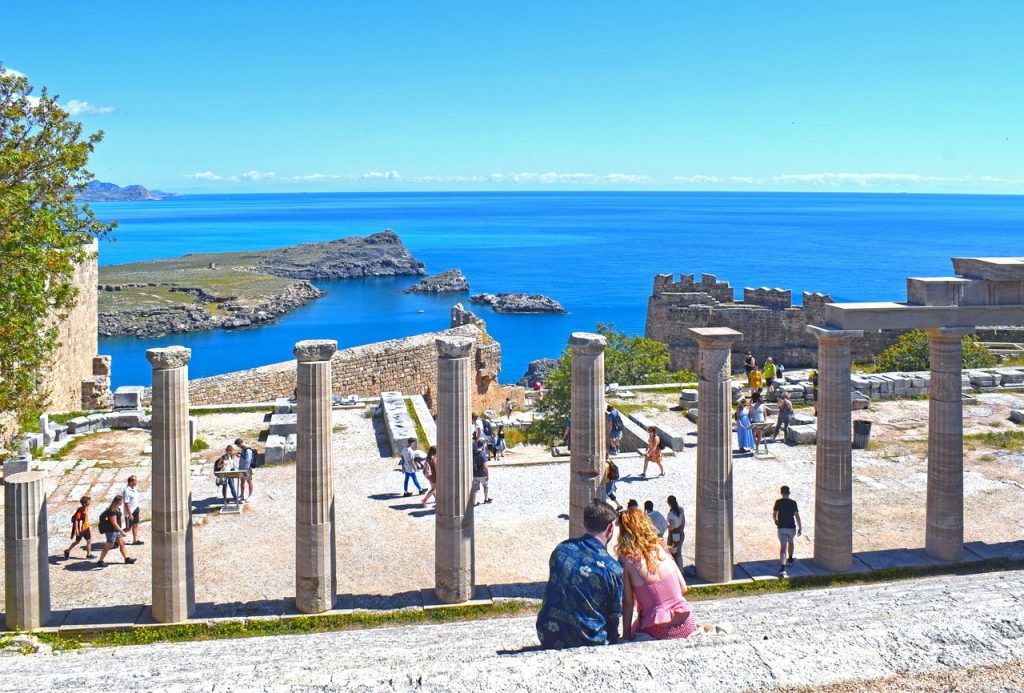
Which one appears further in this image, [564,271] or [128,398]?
[564,271]

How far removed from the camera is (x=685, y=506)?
1487 cm

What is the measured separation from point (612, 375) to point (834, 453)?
17333mm

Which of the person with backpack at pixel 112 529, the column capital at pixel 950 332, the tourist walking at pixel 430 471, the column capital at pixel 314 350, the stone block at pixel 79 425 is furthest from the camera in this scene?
the stone block at pixel 79 425

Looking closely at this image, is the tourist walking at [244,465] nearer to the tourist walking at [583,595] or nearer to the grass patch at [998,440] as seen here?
the tourist walking at [583,595]

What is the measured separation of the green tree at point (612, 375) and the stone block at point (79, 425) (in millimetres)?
9540

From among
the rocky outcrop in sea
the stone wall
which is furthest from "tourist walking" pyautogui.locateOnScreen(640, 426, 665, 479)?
the rocky outcrop in sea

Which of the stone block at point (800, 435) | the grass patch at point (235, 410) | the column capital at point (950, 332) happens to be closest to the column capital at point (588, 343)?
the column capital at point (950, 332)

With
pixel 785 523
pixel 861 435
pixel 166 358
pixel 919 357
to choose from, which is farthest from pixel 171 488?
pixel 919 357

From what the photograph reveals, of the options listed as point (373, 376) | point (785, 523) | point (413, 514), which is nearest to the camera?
point (785, 523)

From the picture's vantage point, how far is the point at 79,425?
19.7 meters

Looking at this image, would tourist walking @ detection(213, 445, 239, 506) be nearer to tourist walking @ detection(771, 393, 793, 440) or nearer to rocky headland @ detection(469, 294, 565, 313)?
tourist walking @ detection(771, 393, 793, 440)

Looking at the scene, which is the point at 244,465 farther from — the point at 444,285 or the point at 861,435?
the point at 444,285

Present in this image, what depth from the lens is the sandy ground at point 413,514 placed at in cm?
1181

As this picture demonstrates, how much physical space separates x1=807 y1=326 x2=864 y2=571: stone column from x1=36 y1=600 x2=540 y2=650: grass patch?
3.88m
